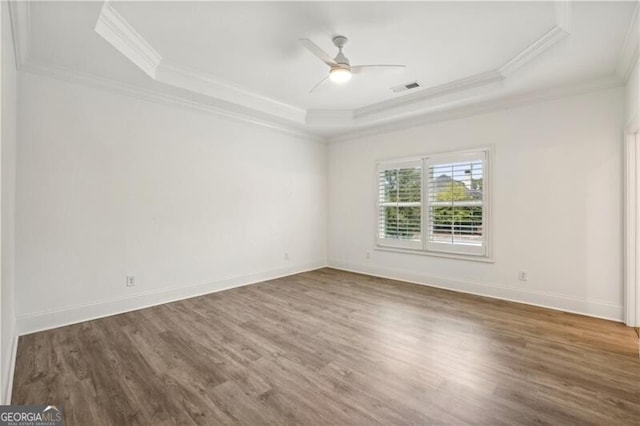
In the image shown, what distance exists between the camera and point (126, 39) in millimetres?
2785

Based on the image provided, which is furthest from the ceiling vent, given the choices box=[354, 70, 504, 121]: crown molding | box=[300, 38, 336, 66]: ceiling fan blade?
box=[300, 38, 336, 66]: ceiling fan blade

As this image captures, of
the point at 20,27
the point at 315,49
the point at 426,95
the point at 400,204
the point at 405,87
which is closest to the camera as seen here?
the point at 20,27

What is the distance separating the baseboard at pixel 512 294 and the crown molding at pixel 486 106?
8.16 ft

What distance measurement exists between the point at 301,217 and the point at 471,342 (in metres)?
3.69

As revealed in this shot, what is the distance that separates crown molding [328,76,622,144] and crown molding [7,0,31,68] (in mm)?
4364

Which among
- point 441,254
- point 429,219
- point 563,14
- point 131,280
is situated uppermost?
point 563,14

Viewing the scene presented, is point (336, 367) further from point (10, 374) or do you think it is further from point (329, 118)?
point (329, 118)

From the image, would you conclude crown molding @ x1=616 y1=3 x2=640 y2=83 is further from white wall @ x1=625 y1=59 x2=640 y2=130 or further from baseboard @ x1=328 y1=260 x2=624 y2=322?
baseboard @ x1=328 y1=260 x2=624 y2=322

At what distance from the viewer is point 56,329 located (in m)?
2.95

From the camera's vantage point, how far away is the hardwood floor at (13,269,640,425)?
179 centimetres

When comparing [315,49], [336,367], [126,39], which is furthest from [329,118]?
[336,367]

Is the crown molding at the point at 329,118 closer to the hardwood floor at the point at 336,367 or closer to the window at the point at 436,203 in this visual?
the window at the point at 436,203

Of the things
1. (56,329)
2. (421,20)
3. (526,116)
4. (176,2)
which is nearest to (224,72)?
(176,2)

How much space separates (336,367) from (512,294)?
297 centimetres
